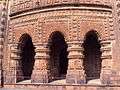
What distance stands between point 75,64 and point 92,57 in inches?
39.3

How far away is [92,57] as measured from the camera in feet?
55.8

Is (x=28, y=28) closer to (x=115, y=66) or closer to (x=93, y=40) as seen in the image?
(x=93, y=40)

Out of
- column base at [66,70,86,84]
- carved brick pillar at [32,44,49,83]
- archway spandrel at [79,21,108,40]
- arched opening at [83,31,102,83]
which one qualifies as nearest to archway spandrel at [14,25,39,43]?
carved brick pillar at [32,44,49,83]

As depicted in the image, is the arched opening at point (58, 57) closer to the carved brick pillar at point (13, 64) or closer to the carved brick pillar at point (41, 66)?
the carved brick pillar at point (41, 66)

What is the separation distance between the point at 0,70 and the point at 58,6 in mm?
4391

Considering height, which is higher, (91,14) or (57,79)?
(91,14)

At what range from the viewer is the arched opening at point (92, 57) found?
16812 mm

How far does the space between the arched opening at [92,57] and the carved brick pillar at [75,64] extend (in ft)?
1.43

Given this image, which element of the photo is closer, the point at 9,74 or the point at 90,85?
the point at 90,85

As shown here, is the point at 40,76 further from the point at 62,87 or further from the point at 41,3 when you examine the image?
the point at 41,3

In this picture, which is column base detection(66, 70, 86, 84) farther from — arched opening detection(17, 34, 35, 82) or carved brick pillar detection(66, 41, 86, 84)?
arched opening detection(17, 34, 35, 82)

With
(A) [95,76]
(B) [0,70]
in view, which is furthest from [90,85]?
(B) [0,70]

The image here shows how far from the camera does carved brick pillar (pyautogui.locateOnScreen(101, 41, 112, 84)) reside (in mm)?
15883

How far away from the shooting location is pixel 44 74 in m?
17.1
